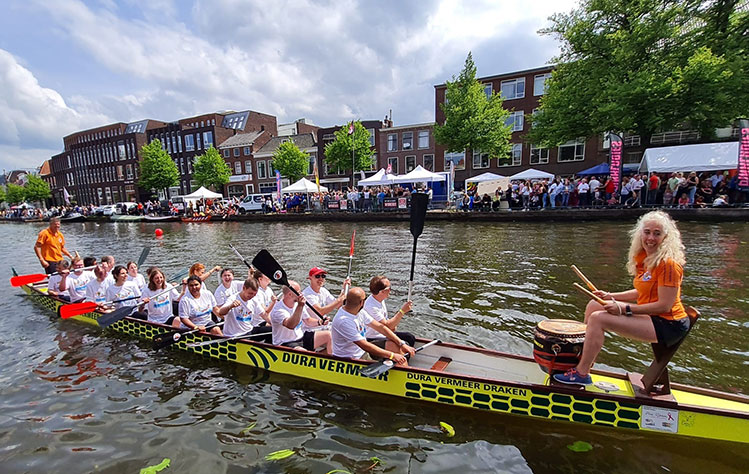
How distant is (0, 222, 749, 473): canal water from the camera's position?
13.4 feet

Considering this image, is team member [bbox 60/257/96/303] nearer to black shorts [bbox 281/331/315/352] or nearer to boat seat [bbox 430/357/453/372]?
black shorts [bbox 281/331/315/352]

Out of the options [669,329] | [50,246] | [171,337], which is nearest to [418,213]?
[669,329]

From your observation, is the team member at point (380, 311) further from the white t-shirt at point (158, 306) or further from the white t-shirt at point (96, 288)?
the white t-shirt at point (96, 288)

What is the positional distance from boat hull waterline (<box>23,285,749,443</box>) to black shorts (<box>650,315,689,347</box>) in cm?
72

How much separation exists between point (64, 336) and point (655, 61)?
93.0ft

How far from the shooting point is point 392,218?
26.1 metres

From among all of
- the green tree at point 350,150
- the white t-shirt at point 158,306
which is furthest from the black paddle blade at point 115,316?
the green tree at point 350,150

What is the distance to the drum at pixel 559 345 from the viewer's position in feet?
13.3

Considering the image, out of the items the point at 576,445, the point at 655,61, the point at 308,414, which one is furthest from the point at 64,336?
the point at 655,61

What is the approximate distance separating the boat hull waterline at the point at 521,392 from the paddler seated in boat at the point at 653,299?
62 cm

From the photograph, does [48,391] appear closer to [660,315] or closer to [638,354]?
[660,315]

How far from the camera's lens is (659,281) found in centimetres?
356

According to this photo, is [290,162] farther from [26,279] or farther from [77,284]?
[77,284]

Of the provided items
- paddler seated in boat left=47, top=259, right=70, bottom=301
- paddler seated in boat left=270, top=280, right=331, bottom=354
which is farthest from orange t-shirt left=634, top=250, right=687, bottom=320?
paddler seated in boat left=47, top=259, right=70, bottom=301
